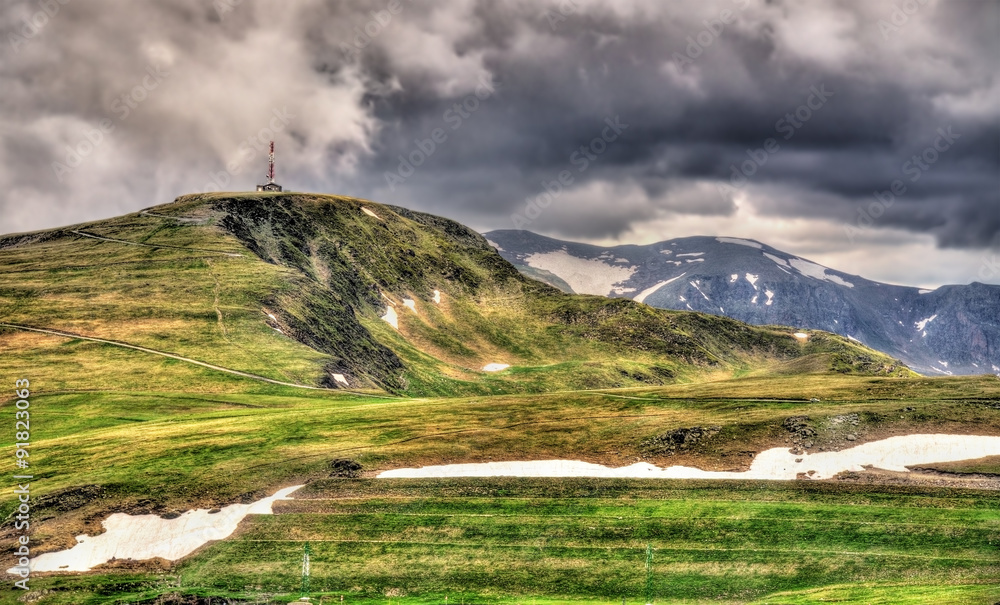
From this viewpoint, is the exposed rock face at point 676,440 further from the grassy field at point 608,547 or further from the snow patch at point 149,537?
the snow patch at point 149,537

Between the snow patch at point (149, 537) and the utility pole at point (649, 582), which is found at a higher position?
the snow patch at point (149, 537)

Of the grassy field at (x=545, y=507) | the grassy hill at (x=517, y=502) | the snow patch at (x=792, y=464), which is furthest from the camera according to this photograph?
the snow patch at (x=792, y=464)

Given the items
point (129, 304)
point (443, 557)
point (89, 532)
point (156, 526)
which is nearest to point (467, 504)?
point (443, 557)

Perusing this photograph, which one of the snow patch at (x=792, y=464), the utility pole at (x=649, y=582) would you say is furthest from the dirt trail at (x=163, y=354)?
the utility pole at (x=649, y=582)

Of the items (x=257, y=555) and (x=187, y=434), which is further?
(x=187, y=434)

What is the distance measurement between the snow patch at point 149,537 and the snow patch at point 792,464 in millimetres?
14361

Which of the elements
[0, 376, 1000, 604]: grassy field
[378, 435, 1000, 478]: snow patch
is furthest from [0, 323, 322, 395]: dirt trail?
[378, 435, 1000, 478]: snow patch

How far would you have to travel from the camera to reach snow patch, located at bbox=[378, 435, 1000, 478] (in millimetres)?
69750

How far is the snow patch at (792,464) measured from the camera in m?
69.8

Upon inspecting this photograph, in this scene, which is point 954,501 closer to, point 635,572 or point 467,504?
point 635,572

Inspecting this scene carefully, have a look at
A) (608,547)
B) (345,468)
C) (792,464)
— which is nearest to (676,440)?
(792,464)

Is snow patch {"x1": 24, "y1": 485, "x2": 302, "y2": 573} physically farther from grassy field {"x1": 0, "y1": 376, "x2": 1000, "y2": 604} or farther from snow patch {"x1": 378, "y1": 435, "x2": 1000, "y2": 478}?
snow patch {"x1": 378, "y1": 435, "x2": 1000, "y2": 478}

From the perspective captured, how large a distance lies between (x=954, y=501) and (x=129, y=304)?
524ft

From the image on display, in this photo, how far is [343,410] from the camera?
339 feet
